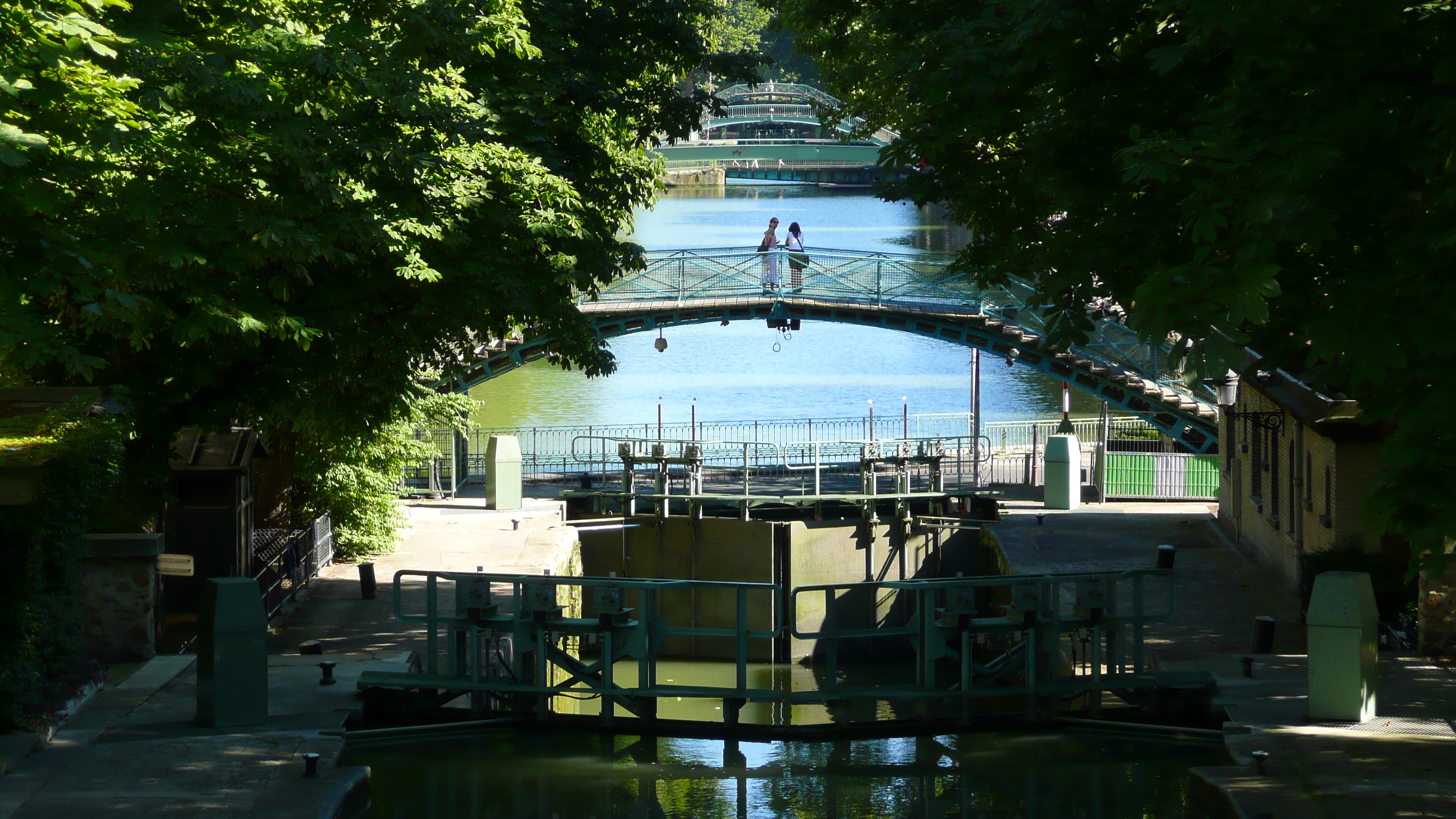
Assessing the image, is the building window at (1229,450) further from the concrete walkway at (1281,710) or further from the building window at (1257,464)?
the concrete walkway at (1281,710)

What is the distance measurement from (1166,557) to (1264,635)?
450cm

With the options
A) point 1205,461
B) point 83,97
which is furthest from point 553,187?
point 1205,461

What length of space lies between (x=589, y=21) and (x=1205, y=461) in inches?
642

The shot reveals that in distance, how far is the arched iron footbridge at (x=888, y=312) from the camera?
30922 mm

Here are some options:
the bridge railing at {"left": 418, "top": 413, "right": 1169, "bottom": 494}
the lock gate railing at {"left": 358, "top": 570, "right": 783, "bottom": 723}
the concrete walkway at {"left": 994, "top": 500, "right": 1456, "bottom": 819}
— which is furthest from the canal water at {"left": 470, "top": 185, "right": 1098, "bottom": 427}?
the lock gate railing at {"left": 358, "top": 570, "right": 783, "bottom": 723}

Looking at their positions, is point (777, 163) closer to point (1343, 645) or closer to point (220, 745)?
point (1343, 645)

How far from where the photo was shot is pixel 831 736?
1353 cm

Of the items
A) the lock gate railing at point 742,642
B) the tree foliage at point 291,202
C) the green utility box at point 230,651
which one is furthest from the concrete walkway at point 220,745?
the tree foliage at point 291,202

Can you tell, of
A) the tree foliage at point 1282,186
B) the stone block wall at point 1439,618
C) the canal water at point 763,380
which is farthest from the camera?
the canal water at point 763,380

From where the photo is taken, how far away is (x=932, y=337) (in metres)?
33.2

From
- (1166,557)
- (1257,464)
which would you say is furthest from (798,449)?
(1166,557)

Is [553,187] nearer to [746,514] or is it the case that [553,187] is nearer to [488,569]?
[488,569]

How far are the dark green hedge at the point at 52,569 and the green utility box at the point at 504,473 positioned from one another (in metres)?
13.8

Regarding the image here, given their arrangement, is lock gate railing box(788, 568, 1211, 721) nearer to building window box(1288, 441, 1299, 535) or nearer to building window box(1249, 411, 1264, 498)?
building window box(1288, 441, 1299, 535)
